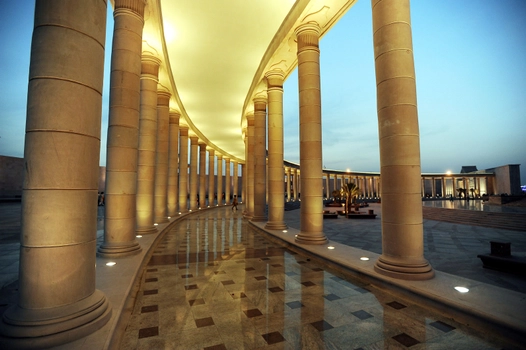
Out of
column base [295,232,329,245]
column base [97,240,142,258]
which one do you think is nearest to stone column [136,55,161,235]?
column base [97,240,142,258]

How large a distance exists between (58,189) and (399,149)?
10.1 metres

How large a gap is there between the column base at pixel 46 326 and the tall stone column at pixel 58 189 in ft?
0.05

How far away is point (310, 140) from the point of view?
16.2 metres

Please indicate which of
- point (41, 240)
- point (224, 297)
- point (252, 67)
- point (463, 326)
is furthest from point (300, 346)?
point (252, 67)

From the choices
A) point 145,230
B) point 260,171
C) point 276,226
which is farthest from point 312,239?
point 260,171

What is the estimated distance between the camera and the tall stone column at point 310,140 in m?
16.1

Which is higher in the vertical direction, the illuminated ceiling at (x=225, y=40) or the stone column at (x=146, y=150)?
the illuminated ceiling at (x=225, y=40)

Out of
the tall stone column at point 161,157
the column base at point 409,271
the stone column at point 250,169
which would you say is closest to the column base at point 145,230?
the tall stone column at point 161,157

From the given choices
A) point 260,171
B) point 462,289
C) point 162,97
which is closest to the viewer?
point 462,289

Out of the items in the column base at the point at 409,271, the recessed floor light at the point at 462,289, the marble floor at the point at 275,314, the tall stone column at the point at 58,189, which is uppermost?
the tall stone column at the point at 58,189

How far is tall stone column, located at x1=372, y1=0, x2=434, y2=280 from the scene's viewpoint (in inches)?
371

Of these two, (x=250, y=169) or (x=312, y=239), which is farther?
(x=250, y=169)

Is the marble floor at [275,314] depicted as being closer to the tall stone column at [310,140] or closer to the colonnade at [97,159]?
the colonnade at [97,159]

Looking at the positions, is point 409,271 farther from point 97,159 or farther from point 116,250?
point 116,250
